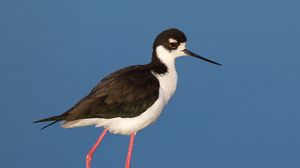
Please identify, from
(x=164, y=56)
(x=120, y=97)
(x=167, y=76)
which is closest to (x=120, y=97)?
(x=120, y=97)

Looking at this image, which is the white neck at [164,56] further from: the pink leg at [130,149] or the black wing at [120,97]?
the pink leg at [130,149]

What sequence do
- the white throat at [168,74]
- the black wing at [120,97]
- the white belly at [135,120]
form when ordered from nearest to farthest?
1. the black wing at [120,97]
2. the white belly at [135,120]
3. the white throat at [168,74]

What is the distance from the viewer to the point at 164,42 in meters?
9.24

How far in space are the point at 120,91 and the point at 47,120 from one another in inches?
33.9

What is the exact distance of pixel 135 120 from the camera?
8867 millimetres

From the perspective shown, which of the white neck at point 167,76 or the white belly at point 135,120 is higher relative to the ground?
the white neck at point 167,76

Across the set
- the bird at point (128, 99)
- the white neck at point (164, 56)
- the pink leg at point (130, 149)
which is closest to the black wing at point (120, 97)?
the bird at point (128, 99)

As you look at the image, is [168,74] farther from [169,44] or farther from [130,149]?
[130,149]

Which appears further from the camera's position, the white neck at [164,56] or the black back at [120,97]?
the white neck at [164,56]

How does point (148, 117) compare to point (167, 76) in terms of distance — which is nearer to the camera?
point (148, 117)

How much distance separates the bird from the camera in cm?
870

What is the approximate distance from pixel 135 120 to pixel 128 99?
9.6 inches

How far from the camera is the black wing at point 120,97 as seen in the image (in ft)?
28.4

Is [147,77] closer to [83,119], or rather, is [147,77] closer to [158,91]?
[158,91]
